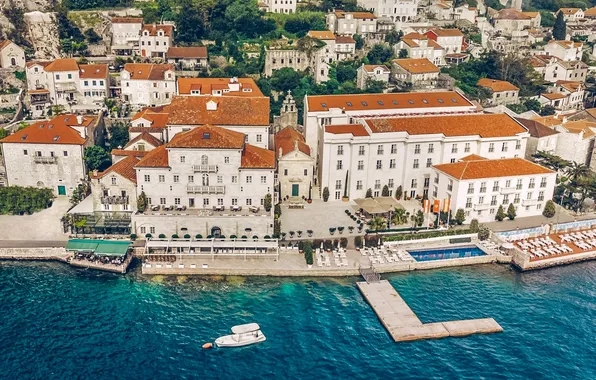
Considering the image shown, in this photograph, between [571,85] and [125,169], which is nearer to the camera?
[125,169]

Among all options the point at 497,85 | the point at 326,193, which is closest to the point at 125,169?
the point at 326,193

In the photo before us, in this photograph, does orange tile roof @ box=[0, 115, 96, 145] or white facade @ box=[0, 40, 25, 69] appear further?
white facade @ box=[0, 40, 25, 69]

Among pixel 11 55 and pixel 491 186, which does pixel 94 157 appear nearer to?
pixel 11 55

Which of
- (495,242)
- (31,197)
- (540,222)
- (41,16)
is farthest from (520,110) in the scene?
(41,16)

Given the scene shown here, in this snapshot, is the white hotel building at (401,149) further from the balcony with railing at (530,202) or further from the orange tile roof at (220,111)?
the orange tile roof at (220,111)

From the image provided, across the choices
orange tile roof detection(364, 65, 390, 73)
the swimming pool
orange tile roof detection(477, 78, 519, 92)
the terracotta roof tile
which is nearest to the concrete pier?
the swimming pool

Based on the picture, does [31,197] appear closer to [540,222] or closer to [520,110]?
[540,222]

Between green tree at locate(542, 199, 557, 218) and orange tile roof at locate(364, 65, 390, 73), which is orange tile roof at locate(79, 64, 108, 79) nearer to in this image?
orange tile roof at locate(364, 65, 390, 73)
